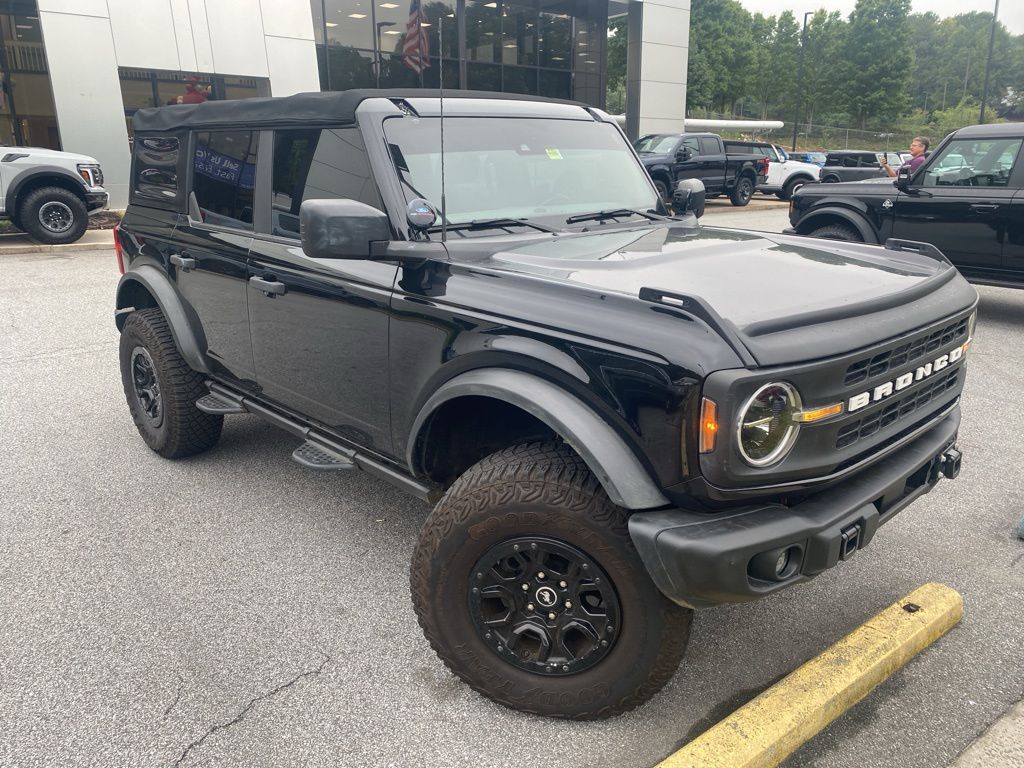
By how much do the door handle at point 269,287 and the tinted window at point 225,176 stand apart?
0.31 metres

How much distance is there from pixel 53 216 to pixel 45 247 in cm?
51

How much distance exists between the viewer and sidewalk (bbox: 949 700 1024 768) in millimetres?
2275

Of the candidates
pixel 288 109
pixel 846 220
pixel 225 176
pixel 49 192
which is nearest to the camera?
pixel 288 109

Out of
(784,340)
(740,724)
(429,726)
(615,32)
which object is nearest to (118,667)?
(429,726)

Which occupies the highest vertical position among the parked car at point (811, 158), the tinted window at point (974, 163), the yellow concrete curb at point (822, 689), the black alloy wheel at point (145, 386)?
the tinted window at point (974, 163)

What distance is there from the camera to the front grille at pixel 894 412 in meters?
2.25

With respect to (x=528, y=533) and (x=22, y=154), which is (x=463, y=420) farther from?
(x=22, y=154)

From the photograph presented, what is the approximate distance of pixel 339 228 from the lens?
261 cm

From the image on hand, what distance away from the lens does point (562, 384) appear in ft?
7.59

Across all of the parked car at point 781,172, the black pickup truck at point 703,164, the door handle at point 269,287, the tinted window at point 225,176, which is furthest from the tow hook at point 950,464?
the parked car at point 781,172

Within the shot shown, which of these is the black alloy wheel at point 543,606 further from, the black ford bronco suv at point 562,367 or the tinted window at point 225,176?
the tinted window at point 225,176

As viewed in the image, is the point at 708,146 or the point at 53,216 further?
the point at 708,146

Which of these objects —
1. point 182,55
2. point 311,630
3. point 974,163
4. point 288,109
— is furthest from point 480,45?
point 311,630

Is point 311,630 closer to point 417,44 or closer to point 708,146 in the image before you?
point 417,44
